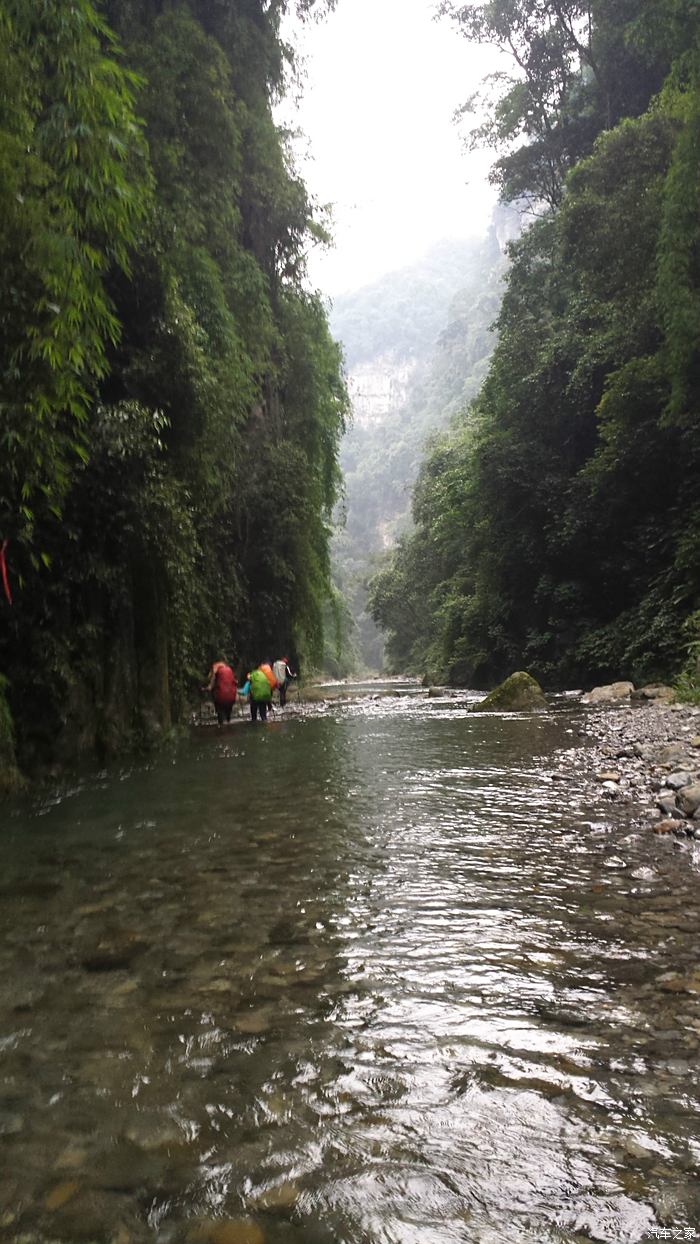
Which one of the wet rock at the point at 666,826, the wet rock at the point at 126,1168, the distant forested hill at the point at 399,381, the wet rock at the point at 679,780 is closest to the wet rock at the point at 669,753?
the wet rock at the point at 679,780

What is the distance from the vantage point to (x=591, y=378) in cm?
2072

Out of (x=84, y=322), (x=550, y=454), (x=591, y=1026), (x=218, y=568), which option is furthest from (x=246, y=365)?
(x=591, y=1026)

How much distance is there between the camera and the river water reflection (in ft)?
5.42

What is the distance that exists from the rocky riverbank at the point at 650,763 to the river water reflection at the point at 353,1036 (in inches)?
16.1

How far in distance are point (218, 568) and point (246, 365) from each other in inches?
166

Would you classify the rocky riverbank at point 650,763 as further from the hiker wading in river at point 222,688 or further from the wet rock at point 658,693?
the hiker wading in river at point 222,688

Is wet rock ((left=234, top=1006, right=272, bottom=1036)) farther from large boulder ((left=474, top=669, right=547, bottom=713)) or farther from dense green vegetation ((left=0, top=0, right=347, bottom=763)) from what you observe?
large boulder ((left=474, top=669, right=547, bottom=713))

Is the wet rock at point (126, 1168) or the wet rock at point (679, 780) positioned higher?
the wet rock at point (126, 1168)

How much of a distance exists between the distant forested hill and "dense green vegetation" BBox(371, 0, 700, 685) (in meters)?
41.2

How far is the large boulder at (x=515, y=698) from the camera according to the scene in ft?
48.9

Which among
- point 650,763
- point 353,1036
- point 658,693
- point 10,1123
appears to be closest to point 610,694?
point 658,693

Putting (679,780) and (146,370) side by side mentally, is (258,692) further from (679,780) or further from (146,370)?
(679,780)

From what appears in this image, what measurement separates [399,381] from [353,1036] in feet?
607

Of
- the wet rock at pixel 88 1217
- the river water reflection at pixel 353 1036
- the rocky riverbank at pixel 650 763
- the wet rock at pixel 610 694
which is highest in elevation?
the wet rock at pixel 88 1217
